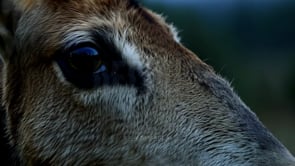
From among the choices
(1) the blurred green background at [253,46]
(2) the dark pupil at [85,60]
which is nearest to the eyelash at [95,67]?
(2) the dark pupil at [85,60]

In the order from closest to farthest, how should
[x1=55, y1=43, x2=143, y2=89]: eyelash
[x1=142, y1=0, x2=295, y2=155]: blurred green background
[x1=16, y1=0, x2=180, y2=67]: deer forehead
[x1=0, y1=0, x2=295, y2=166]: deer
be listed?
1. [x1=0, y1=0, x2=295, y2=166]: deer
2. [x1=55, y1=43, x2=143, y2=89]: eyelash
3. [x1=16, y1=0, x2=180, y2=67]: deer forehead
4. [x1=142, y1=0, x2=295, y2=155]: blurred green background

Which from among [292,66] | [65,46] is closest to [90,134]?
[65,46]

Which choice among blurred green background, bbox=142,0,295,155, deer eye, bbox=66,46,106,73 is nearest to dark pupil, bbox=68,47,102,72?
deer eye, bbox=66,46,106,73

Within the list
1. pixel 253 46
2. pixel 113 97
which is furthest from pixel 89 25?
pixel 253 46

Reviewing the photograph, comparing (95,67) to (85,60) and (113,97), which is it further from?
(113,97)

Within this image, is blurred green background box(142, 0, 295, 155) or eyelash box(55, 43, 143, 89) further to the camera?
blurred green background box(142, 0, 295, 155)

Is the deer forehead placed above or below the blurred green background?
below

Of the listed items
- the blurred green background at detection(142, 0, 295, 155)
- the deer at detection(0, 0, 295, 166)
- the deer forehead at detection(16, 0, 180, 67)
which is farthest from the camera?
the blurred green background at detection(142, 0, 295, 155)

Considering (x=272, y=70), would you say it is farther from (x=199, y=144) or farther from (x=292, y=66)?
(x=199, y=144)

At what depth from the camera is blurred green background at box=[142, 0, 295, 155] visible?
74.2 feet

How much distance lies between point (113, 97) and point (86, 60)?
32 centimetres

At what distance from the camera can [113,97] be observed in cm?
589

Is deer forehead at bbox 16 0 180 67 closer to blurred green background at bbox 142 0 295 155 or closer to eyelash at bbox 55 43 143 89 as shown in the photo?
eyelash at bbox 55 43 143 89

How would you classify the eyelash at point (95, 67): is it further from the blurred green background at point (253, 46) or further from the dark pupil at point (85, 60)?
the blurred green background at point (253, 46)
